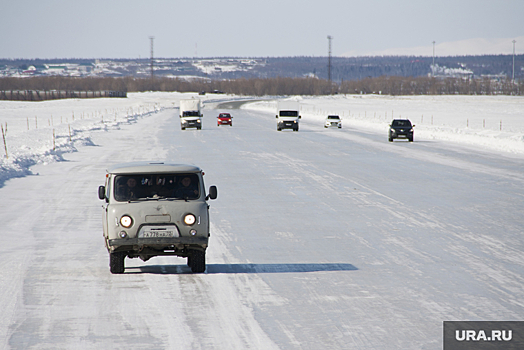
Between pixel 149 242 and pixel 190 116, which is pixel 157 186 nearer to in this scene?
pixel 149 242

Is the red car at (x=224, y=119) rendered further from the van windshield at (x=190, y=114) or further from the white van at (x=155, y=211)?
the white van at (x=155, y=211)

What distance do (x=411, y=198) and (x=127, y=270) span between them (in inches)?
391

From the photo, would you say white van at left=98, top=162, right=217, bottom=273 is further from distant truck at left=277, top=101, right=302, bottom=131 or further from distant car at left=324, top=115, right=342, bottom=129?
distant car at left=324, top=115, right=342, bottom=129

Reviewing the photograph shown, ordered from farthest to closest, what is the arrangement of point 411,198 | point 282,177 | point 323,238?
point 282,177, point 411,198, point 323,238

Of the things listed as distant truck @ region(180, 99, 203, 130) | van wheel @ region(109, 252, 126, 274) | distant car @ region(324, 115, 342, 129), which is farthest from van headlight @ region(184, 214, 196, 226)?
distant car @ region(324, 115, 342, 129)

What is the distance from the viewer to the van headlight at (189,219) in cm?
877

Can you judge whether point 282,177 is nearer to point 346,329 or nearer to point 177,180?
point 177,180

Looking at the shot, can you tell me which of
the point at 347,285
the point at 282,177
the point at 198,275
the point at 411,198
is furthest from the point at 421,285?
the point at 282,177

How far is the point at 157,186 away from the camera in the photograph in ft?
30.2

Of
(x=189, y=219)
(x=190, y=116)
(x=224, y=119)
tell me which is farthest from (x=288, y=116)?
(x=189, y=219)

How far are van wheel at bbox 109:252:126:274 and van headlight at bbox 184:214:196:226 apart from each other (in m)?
1.07

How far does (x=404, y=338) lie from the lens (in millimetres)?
6758

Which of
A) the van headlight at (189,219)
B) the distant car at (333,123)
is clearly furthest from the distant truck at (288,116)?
the van headlight at (189,219)

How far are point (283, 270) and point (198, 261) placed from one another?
134 cm
